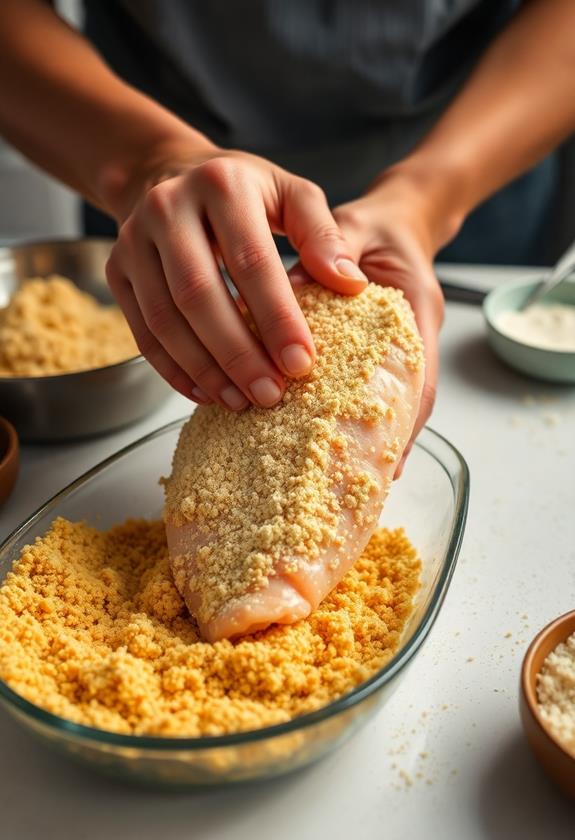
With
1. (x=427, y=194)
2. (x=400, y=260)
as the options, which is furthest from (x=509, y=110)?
(x=400, y=260)

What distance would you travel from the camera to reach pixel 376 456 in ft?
2.66

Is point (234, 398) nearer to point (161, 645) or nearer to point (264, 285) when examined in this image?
point (264, 285)

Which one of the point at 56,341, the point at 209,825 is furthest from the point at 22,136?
the point at 209,825

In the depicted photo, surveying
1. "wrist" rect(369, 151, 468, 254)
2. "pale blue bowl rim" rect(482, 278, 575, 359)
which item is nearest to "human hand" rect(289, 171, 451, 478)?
"wrist" rect(369, 151, 468, 254)

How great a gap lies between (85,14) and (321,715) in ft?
4.70

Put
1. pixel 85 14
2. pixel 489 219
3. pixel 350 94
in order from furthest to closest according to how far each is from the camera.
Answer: pixel 489 219 → pixel 85 14 → pixel 350 94

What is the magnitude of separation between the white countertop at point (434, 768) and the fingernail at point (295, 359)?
0.30 metres

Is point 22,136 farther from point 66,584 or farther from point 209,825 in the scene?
Result: point 209,825

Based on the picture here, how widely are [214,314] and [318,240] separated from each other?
6.0 inches

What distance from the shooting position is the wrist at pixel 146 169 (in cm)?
99

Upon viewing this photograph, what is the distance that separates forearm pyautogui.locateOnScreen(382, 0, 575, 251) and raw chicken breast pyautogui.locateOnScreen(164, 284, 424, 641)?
0.44 metres

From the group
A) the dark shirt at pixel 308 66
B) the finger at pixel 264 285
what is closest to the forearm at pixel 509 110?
the dark shirt at pixel 308 66

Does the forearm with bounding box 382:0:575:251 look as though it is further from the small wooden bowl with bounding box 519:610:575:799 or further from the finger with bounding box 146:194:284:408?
the small wooden bowl with bounding box 519:610:575:799

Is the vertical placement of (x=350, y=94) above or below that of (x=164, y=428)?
above
